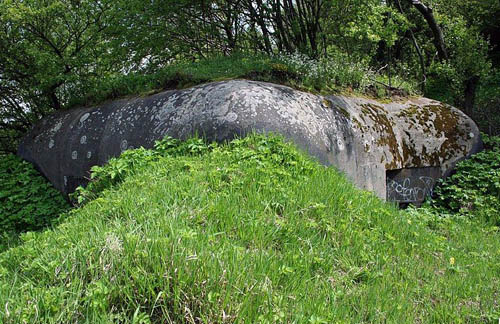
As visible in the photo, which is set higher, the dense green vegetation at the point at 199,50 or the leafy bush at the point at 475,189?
the dense green vegetation at the point at 199,50

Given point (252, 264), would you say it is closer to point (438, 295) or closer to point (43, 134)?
point (438, 295)

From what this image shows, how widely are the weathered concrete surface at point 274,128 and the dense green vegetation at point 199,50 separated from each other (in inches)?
22.2

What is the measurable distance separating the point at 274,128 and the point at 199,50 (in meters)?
4.78

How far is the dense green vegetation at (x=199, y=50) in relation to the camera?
659 cm

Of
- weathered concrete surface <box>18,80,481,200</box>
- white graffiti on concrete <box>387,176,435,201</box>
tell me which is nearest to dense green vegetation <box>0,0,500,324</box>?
white graffiti on concrete <box>387,176,435,201</box>

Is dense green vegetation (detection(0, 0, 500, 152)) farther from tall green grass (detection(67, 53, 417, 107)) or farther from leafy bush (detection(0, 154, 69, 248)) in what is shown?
leafy bush (detection(0, 154, 69, 248))

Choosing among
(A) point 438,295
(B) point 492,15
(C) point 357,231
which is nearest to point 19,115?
(C) point 357,231

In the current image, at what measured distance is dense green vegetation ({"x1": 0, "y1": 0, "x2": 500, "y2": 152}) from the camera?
21.6 ft

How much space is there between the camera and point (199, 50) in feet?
28.5

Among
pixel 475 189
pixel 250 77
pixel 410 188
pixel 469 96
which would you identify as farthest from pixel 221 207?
pixel 469 96

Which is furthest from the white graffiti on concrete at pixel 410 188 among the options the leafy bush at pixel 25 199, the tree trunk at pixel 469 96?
the leafy bush at pixel 25 199

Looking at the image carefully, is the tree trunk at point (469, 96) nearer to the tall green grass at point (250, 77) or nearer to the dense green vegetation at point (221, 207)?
the dense green vegetation at point (221, 207)

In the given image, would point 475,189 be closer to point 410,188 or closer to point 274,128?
point 410,188

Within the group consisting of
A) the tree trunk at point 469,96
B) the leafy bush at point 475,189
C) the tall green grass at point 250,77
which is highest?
the tall green grass at point 250,77
